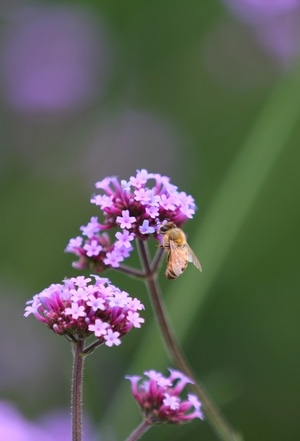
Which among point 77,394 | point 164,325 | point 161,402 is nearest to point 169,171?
point 164,325

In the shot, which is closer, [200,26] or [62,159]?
[62,159]

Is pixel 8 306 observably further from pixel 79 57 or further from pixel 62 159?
pixel 79 57

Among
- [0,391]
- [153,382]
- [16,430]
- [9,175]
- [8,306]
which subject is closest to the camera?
[153,382]

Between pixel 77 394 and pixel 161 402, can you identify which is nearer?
pixel 77 394

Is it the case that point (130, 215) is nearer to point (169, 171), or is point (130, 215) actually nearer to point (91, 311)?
point (91, 311)

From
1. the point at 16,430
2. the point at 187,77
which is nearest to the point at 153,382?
the point at 16,430

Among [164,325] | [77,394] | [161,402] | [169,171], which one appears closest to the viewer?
[77,394]
